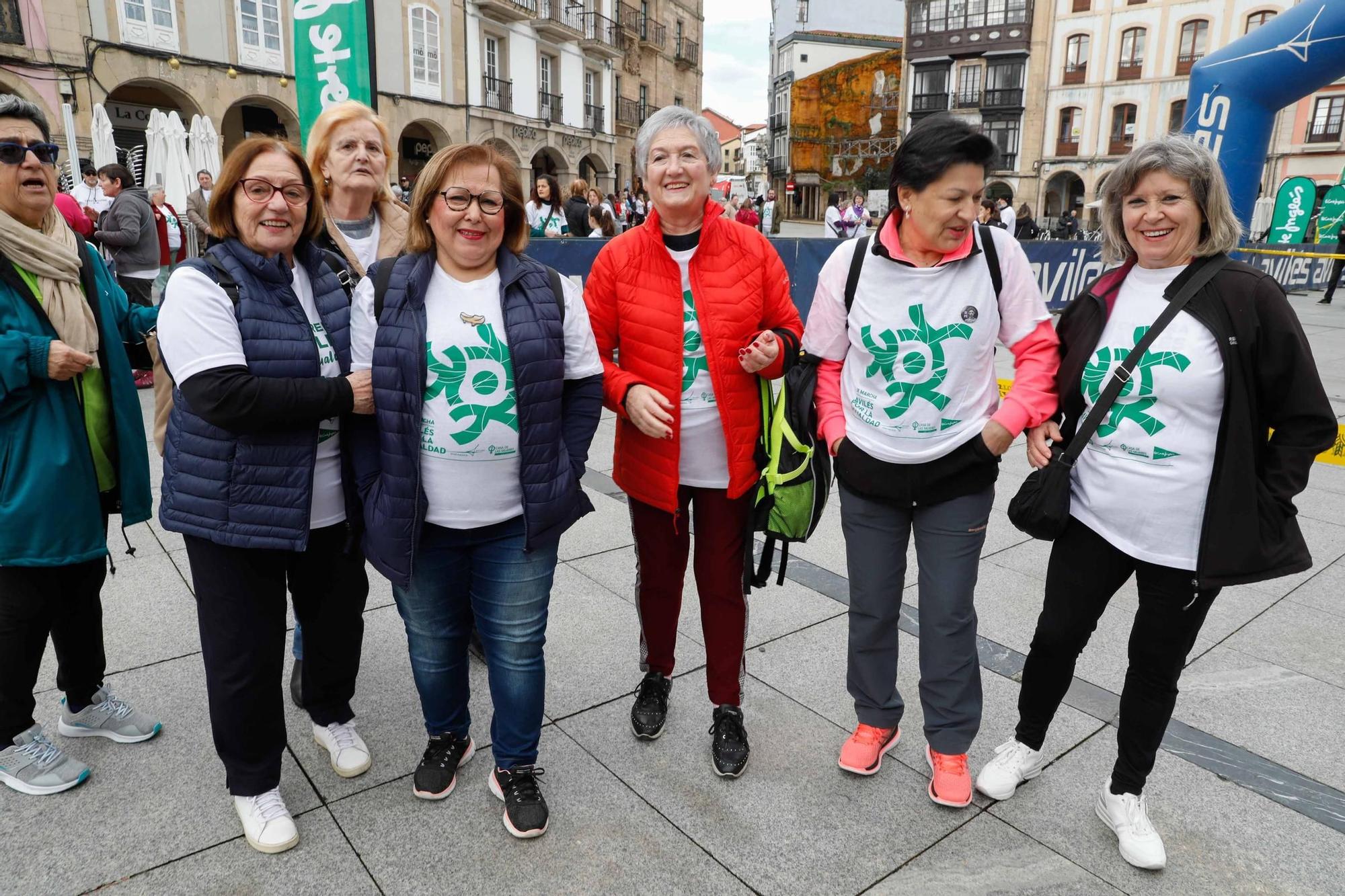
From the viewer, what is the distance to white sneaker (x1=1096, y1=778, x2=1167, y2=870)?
7.41 ft

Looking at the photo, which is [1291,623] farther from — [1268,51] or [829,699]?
[1268,51]

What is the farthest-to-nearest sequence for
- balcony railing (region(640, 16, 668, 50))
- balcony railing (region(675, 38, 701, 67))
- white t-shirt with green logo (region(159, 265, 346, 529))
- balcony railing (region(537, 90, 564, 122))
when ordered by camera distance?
1. balcony railing (region(675, 38, 701, 67))
2. balcony railing (region(640, 16, 668, 50))
3. balcony railing (region(537, 90, 564, 122))
4. white t-shirt with green logo (region(159, 265, 346, 529))

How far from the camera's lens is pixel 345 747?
8.66 ft

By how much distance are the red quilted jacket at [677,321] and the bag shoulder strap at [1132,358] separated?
0.84m

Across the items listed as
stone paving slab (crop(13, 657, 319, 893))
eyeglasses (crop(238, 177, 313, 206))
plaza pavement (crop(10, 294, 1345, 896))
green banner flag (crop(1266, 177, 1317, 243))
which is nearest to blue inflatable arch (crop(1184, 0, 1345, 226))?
plaza pavement (crop(10, 294, 1345, 896))

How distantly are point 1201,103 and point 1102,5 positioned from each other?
4276 cm

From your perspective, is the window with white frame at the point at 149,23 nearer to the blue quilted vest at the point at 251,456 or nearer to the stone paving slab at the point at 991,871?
the blue quilted vest at the point at 251,456

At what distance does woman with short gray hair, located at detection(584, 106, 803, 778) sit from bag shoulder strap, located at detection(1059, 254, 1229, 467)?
84 centimetres

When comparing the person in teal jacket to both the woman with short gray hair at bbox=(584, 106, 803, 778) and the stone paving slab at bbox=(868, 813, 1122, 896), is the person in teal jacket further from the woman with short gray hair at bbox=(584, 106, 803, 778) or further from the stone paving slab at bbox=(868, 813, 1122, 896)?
the stone paving slab at bbox=(868, 813, 1122, 896)

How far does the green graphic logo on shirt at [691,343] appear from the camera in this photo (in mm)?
2539

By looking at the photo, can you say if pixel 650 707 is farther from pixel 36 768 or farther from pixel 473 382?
pixel 36 768

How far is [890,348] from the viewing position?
7.81 feet

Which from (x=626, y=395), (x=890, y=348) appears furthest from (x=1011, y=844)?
(x=626, y=395)

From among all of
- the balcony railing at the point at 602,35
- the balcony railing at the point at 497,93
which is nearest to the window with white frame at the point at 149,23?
the balcony railing at the point at 497,93
